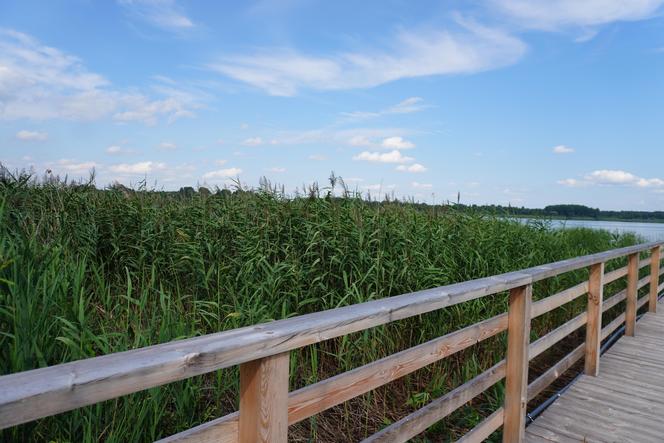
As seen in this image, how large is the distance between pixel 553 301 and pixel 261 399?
2.80m

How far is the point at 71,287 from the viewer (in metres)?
3.67

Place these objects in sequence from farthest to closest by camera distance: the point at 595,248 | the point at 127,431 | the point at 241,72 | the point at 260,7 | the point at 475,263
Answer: the point at 241,72 < the point at 595,248 < the point at 260,7 < the point at 475,263 < the point at 127,431

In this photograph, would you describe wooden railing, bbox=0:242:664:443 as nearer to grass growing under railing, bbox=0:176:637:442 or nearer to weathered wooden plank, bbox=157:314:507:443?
weathered wooden plank, bbox=157:314:507:443

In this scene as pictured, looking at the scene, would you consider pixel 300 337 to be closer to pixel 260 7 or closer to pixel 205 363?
pixel 205 363

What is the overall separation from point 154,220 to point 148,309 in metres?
1.94

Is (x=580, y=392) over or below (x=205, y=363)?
below

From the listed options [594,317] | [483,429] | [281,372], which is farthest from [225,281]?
[281,372]

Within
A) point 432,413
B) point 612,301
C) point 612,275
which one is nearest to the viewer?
point 432,413

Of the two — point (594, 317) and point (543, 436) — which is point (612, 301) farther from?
point (543, 436)

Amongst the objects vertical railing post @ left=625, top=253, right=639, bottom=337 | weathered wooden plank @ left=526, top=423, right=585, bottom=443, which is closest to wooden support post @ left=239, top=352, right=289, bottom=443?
weathered wooden plank @ left=526, top=423, right=585, bottom=443

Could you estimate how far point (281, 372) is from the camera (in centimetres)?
139

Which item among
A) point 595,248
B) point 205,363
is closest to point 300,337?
point 205,363

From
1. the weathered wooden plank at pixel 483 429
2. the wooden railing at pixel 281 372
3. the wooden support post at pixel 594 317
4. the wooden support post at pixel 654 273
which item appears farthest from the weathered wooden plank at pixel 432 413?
the wooden support post at pixel 654 273

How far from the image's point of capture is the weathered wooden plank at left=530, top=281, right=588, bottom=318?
3215 millimetres
